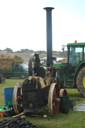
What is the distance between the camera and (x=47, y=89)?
8789 millimetres

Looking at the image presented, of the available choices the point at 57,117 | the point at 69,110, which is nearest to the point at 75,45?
the point at 69,110

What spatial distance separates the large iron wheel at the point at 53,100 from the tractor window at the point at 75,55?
15.3 feet

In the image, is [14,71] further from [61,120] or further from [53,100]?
[61,120]

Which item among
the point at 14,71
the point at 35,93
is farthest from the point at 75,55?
the point at 14,71

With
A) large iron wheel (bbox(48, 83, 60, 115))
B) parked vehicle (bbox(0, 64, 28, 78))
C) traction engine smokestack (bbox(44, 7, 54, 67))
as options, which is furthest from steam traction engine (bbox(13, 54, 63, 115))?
parked vehicle (bbox(0, 64, 28, 78))

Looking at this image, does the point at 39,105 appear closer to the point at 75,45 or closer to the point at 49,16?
the point at 49,16

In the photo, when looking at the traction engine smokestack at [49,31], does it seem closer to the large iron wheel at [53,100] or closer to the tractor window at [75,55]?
the tractor window at [75,55]

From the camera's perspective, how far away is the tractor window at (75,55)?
13445 millimetres

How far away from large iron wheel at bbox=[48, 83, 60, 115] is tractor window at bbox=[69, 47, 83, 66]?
15.3 feet

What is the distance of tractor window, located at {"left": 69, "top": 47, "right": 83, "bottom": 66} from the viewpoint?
13.4m

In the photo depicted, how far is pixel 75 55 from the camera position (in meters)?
13.6

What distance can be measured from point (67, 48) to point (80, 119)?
236 inches

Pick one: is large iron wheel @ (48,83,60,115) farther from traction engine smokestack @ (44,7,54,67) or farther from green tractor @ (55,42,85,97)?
green tractor @ (55,42,85,97)

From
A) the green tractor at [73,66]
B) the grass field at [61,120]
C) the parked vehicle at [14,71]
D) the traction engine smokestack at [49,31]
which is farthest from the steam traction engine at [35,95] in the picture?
the parked vehicle at [14,71]
